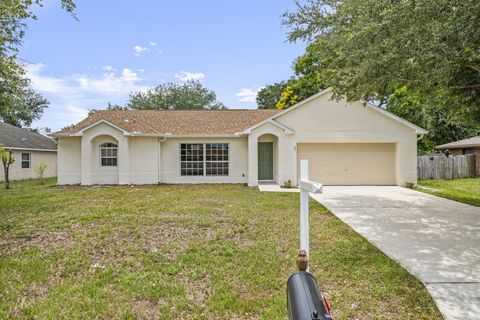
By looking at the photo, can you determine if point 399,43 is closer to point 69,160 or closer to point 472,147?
Result: point 69,160

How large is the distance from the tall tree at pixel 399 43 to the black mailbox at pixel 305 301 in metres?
5.42

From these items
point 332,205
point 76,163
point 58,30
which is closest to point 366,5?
point 332,205

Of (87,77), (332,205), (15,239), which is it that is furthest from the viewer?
(87,77)

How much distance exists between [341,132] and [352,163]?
1.90 metres

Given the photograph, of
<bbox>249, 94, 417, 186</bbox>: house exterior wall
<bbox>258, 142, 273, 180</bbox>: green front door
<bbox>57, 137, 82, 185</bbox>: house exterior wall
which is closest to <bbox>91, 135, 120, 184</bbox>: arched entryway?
<bbox>57, 137, 82, 185</bbox>: house exterior wall

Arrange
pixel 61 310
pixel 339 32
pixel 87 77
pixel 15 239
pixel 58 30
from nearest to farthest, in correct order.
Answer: pixel 61 310 → pixel 15 239 → pixel 339 32 → pixel 58 30 → pixel 87 77

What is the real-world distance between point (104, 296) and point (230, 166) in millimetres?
13305

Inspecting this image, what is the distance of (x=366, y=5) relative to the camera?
6.74 meters

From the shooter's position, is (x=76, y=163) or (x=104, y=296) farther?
(x=76, y=163)

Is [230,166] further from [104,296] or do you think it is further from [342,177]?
[104,296]

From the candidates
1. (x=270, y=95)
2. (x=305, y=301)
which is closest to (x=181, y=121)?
(x=305, y=301)

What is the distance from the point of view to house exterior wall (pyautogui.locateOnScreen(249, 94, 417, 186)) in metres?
15.6

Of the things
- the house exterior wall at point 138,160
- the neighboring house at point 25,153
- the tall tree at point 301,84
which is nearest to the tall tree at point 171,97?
the neighboring house at point 25,153

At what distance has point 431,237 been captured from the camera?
6305mm
